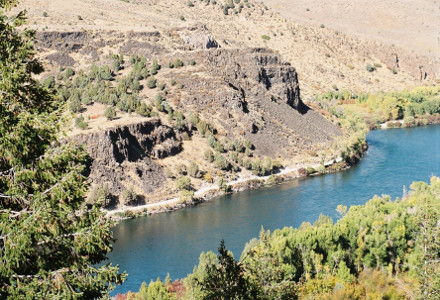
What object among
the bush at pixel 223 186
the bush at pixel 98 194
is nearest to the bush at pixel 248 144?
the bush at pixel 223 186

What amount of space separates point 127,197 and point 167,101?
25.8 m

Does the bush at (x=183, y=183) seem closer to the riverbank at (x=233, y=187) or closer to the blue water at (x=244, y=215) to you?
the riverbank at (x=233, y=187)

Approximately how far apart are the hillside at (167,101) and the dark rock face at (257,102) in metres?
0.23

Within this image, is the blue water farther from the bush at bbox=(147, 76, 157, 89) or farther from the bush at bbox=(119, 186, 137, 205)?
the bush at bbox=(147, 76, 157, 89)

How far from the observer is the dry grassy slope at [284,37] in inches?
5374

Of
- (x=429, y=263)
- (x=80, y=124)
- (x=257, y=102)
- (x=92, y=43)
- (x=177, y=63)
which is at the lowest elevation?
(x=257, y=102)

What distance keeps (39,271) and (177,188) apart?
6228 cm

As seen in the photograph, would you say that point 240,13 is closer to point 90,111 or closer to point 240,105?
point 240,105

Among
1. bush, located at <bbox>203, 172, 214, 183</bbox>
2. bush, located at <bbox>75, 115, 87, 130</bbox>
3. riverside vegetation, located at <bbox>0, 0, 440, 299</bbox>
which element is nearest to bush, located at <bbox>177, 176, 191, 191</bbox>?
bush, located at <bbox>203, 172, 214, 183</bbox>

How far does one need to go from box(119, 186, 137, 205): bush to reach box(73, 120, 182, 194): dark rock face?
1.81 meters

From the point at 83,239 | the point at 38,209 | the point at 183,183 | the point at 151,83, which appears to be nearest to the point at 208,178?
the point at 183,183

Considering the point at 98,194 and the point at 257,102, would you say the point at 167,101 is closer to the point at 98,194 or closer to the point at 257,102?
the point at 257,102

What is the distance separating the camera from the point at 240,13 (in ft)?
595

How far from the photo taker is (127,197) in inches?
2766
